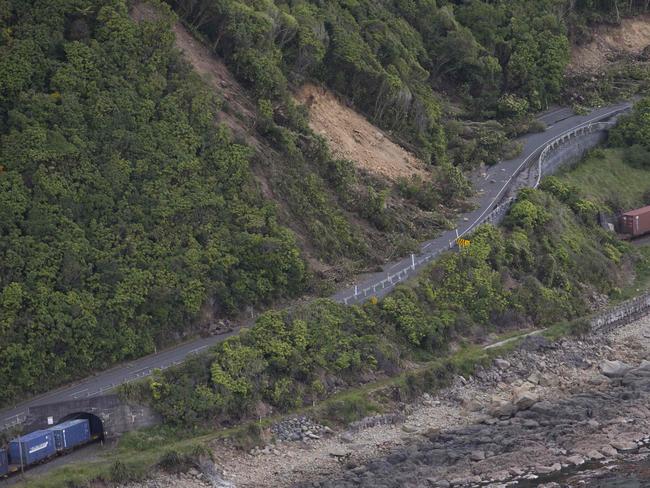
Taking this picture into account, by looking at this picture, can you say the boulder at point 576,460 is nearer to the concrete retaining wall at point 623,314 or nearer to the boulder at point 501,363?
the boulder at point 501,363

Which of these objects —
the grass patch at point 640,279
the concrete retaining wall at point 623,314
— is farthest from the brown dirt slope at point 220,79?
the grass patch at point 640,279

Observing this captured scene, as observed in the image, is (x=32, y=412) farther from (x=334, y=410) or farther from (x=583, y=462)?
(x=583, y=462)

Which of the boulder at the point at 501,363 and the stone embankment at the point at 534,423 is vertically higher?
the boulder at the point at 501,363

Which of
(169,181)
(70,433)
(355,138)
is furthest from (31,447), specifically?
(355,138)

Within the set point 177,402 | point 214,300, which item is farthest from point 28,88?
point 177,402

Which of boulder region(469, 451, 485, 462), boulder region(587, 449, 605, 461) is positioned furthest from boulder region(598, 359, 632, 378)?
boulder region(469, 451, 485, 462)

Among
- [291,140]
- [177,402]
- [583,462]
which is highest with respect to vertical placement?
[291,140]
